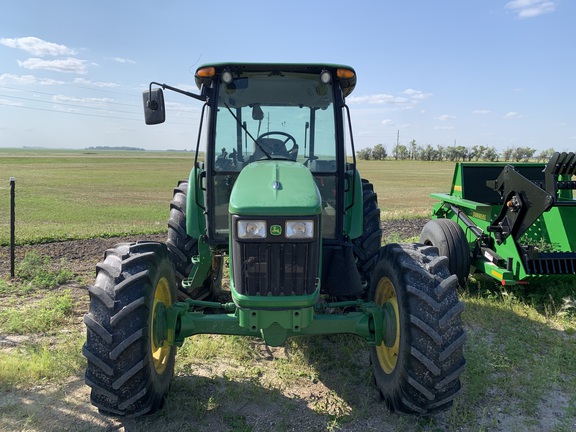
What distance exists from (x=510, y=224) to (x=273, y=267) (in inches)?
144

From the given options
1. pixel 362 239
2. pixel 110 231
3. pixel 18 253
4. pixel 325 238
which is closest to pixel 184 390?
pixel 325 238

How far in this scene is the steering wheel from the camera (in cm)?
408

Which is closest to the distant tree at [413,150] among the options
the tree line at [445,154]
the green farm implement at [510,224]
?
the tree line at [445,154]

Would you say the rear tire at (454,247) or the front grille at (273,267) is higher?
the front grille at (273,267)

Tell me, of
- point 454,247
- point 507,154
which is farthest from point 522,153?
point 454,247

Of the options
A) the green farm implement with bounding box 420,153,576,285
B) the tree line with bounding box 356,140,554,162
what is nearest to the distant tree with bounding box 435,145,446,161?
the tree line with bounding box 356,140,554,162

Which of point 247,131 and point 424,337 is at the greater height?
point 247,131

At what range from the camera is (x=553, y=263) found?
533cm

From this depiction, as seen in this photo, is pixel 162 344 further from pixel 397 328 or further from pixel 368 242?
pixel 368 242

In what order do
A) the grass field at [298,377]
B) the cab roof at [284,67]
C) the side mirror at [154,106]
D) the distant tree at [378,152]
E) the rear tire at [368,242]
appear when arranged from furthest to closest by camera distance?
the distant tree at [378,152], the rear tire at [368,242], the cab roof at [284,67], the side mirror at [154,106], the grass field at [298,377]

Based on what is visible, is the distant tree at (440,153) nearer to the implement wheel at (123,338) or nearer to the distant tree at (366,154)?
the distant tree at (366,154)

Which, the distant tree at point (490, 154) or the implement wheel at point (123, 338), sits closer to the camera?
the implement wheel at point (123, 338)

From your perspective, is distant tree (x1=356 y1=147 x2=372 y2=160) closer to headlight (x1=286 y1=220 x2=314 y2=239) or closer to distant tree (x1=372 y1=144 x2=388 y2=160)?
distant tree (x1=372 y1=144 x2=388 y2=160)

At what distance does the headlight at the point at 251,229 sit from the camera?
291cm
